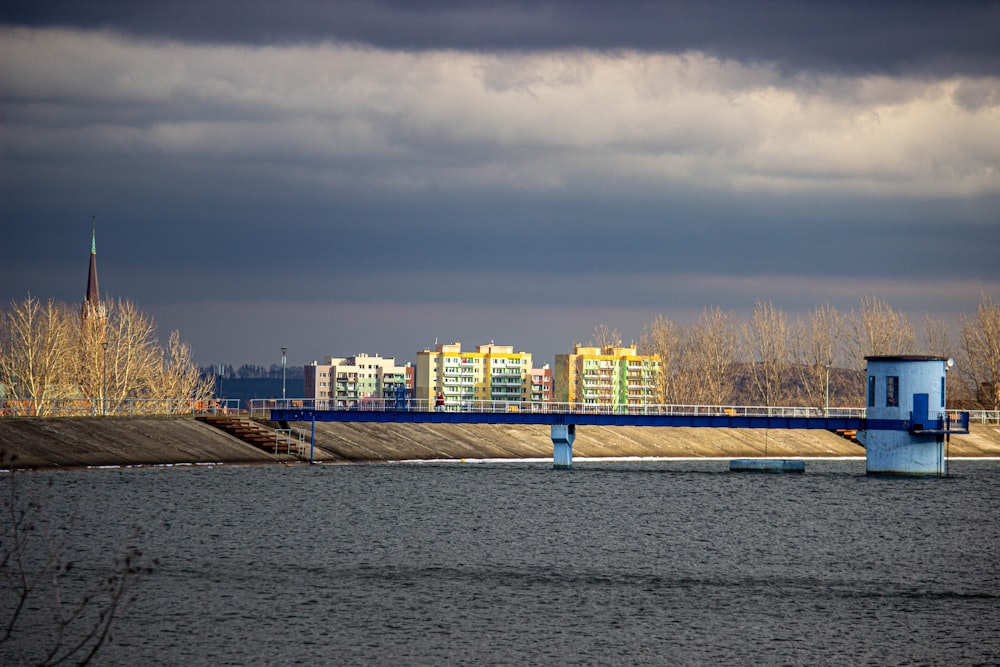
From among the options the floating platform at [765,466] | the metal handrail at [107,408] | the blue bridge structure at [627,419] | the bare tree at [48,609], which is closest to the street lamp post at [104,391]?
the metal handrail at [107,408]

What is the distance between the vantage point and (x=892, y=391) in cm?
10825

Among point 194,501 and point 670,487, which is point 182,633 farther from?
point 670,487

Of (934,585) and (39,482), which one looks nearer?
(934,585)

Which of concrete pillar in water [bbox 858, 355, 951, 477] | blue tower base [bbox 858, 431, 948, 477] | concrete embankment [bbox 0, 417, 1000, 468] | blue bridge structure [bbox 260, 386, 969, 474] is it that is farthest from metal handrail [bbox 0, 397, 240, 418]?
blue tower base [bbox 858, 431, 948, 477]

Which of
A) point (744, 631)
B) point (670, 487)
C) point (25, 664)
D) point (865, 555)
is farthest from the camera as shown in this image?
point (670, 487)

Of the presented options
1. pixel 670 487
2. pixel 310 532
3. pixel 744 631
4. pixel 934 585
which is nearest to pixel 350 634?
pixel 744 631

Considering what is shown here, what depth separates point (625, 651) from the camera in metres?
36.7

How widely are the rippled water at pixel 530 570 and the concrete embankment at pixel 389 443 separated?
18.8 ft

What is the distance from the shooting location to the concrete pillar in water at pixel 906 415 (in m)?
107

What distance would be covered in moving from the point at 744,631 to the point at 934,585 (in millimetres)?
13926

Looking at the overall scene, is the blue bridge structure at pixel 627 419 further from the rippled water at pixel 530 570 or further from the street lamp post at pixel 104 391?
the street lamp post at pixel 104 391

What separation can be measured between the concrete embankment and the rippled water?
18.8 feet

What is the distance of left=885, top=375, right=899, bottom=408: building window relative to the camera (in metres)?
108

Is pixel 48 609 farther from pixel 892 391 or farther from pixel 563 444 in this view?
pixel 563 444
